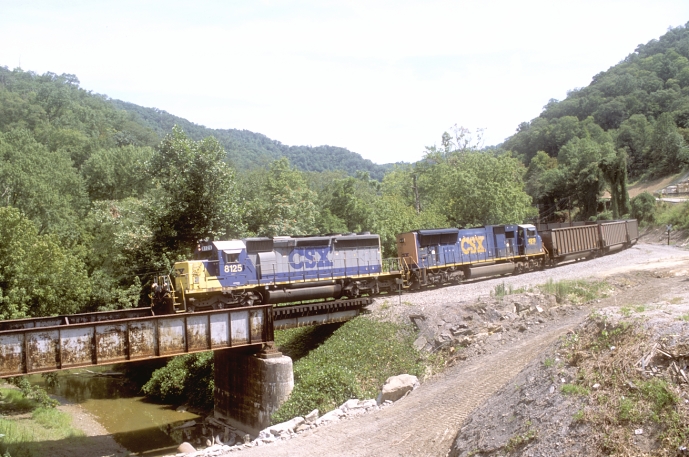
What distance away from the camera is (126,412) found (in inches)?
1061

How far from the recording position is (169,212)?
32.6 m

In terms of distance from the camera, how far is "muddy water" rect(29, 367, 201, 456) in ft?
72.5

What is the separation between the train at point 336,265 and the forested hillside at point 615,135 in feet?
129

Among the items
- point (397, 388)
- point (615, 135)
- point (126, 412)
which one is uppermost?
point (615, 135)

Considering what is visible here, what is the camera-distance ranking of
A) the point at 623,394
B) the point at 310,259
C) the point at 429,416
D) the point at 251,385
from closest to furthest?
the point at 623,394 → the point at 429,416 → the point at 251,385 → the point at 310,259

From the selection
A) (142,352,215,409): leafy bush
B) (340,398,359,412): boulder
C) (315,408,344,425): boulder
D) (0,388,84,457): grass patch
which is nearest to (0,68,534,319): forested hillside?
(0,388,84,457): grass patch

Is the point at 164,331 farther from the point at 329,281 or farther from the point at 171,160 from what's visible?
the point at 171,160

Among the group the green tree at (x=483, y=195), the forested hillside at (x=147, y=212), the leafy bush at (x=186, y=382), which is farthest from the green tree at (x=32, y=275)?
the green tree at (x=483, y=195)

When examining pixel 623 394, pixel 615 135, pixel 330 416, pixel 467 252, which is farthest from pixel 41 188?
pixel 615 135

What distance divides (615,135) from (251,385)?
342ft

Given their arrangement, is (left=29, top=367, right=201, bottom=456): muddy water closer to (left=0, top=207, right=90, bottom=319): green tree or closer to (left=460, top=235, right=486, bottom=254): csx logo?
(left=0, top=207, right=90, bottom=319): green tree

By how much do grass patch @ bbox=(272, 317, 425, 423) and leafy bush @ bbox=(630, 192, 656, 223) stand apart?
53999 millimetres

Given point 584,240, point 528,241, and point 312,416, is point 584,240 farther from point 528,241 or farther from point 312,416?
point 312,416

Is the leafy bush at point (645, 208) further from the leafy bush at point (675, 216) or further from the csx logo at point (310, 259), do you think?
the csx logo at point (310, 259)
